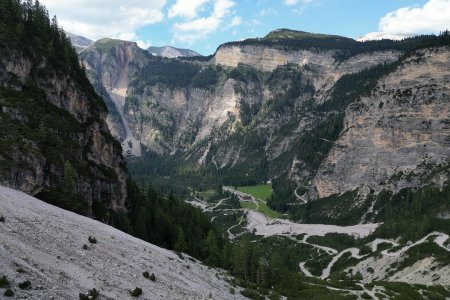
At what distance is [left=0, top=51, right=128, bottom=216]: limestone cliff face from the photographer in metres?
79.2

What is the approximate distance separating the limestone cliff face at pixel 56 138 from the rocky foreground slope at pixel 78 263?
72.2 feet

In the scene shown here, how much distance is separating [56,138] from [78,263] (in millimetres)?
61604

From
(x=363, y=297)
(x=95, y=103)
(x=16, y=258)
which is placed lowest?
(x=363, y=297)

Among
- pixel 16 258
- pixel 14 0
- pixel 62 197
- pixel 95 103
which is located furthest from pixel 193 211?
pixel 16 258

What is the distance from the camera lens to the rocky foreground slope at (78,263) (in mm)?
36594

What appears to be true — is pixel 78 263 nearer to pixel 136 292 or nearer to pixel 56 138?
pixel 136 292

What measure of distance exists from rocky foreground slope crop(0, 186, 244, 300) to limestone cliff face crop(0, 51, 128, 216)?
2199 centimetres

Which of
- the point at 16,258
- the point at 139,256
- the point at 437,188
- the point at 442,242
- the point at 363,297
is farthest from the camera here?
the point at 437,188

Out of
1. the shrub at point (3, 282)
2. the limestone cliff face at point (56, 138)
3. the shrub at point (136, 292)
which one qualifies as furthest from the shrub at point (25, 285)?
the limestone cliff face at point (56, 138)

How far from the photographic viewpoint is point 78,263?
4325 cm

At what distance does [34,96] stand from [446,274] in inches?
4232

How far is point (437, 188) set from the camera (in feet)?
643

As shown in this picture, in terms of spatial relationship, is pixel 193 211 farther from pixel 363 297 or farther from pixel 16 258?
pixel 16 258

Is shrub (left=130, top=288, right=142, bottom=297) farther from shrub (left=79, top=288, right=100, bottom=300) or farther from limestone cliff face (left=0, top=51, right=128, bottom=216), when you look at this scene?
limestone cliff face (left=0, top=51, right=128, bottom=216)
